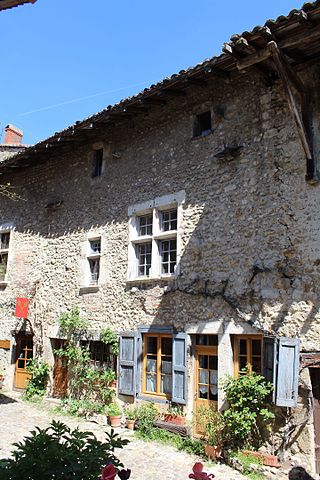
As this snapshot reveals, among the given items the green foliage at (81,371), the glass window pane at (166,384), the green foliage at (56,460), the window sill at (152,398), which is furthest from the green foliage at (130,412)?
the green foliage at (56,460)

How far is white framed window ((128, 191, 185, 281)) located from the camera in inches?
321

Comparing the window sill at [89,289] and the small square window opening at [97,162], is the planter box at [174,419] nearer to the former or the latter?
the window sill at [89,289]

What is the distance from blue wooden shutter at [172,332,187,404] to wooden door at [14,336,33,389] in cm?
506

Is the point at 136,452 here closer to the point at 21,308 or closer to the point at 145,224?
the point at 145,224

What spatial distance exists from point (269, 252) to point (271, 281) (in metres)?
0.45

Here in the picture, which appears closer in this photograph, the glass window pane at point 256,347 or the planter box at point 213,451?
the planter box at point 213,451

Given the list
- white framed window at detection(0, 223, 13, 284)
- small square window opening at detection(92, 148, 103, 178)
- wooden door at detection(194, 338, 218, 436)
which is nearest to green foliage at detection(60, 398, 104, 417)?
wooden door at detection(194, 338, 218, 436)

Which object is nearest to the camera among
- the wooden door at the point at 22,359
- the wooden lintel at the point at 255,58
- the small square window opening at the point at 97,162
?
Result: the wooden lintel at the point at 255,58

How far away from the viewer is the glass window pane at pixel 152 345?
26.6ft

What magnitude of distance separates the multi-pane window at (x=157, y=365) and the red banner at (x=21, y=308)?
13.2 feet

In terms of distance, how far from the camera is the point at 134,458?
6289mm

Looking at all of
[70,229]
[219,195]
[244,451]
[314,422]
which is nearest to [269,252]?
[219,195]

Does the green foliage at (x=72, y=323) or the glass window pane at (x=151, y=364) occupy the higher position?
the green foliage at (x=72, y=323)

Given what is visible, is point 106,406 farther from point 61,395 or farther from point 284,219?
point 284,219
